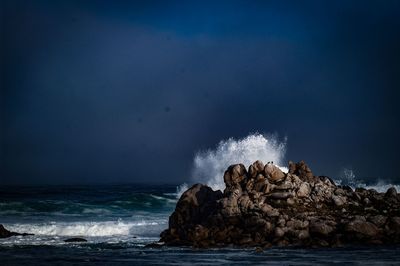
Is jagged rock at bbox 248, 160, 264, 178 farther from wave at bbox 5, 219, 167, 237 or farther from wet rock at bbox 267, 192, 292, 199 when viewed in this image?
wave at bbox 5, 219, 167, 237

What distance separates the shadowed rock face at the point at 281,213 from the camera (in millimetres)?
44375

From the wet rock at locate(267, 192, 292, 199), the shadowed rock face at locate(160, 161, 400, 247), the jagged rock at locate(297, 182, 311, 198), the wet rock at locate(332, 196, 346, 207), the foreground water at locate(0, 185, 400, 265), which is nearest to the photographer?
the foreground water at locate(0, 185, 400, 265)

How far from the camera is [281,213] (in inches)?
1825

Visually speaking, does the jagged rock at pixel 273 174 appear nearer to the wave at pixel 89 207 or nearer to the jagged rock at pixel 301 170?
the jagged rock at pixel 301 170

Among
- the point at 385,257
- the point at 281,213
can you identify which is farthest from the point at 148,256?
the point at 385,257

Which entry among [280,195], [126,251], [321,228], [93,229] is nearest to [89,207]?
[93,229]

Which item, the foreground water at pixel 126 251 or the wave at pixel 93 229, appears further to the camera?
the wave at pixel 93 229

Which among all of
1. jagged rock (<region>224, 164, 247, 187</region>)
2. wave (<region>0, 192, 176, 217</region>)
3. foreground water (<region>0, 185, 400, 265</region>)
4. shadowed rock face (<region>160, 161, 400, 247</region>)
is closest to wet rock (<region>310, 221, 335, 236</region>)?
shadowed rock face (<region>160, 161, 400, 247</region>)

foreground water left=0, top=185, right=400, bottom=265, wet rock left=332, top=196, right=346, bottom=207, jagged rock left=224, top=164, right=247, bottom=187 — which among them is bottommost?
foreground water left=0, top=185, right=400, bottom=265

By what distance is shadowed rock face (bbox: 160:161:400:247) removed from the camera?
44.4 metres

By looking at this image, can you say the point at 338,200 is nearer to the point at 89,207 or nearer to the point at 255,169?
the point at 255,169

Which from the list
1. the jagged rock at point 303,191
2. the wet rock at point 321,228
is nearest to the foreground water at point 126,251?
the wet rock at point 321,228

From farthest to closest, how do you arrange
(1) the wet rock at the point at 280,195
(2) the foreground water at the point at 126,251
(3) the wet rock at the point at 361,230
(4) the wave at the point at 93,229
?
Result: (4) the wave at the point at 93,229
(1) the wet rock at the point at 280,195
(3) the wet rock at the point at 361,230
(2) the foreground water at the point at 126,251

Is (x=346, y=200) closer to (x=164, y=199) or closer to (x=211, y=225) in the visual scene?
(x=211, y=225)
